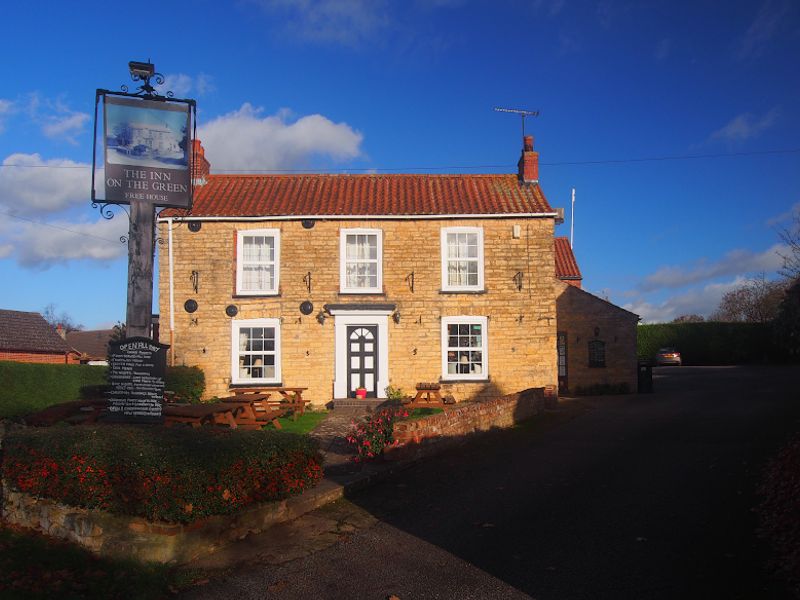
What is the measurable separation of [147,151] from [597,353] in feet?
62.0

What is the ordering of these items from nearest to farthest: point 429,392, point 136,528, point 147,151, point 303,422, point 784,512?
point 136,528 < point 784,512 < point 147,151 < point 303,422 < point 429,392

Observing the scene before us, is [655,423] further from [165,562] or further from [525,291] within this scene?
[165,562]

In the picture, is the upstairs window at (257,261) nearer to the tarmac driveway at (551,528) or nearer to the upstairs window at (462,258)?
the upstairs window at (462,258)

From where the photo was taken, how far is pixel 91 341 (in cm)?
6094

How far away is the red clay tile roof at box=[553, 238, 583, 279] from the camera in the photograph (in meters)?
30.5

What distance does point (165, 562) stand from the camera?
22.0ft

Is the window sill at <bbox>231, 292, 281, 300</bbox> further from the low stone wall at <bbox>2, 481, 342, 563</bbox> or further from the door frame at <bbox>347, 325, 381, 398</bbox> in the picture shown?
the low stone wall at <bbox>2, 481, 342, 563</bbox>

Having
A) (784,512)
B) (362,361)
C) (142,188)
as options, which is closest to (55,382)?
(362,361)

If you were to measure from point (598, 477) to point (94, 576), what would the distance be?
23.4 ft

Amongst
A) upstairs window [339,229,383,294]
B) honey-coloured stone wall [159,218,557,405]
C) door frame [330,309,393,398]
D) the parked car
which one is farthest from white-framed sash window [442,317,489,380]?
the parked car

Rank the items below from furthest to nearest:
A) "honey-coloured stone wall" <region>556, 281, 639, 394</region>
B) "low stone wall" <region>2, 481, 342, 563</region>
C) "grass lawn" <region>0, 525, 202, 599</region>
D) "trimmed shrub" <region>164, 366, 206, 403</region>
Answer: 1. "honey-coloured stone wall" <region>556, 281, 639, 394</region>
2. "trimmed shrub" <region>164, 366, 206, 403</region>
3. "low stone wall" <region>2, 481, 342, 563</region>
4. "grass lawn" <region>0, 525, 202, 599</region>

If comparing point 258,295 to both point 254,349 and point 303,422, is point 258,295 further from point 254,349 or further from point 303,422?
point 303,422

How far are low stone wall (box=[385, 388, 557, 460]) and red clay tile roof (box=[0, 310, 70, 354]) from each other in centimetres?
3063

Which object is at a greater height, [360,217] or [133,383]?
[360,217]
